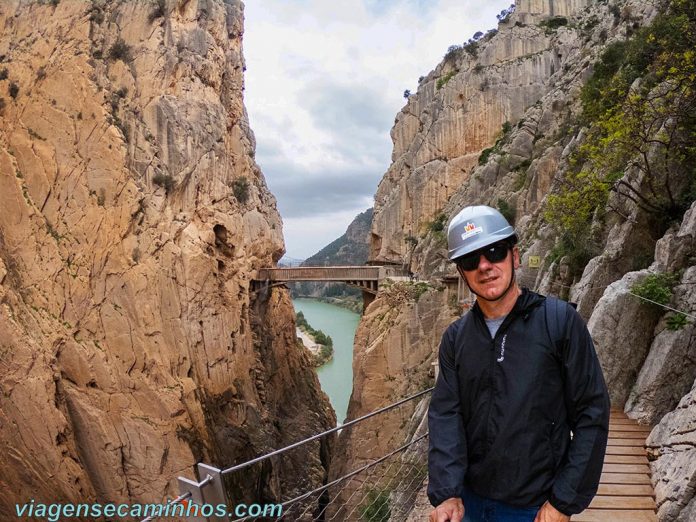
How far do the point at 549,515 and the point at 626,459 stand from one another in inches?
113

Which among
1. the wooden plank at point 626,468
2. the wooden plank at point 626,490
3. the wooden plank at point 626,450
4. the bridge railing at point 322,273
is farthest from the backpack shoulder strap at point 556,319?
the bridge railing at point 322,273

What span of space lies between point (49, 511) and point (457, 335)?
1871cm

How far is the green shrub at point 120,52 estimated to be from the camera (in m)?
20.9

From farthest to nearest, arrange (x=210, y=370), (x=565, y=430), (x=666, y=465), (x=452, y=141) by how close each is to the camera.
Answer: (x=452, y=141)
(x=210, y=370)
(x=666, y=465)
(x=565, y=430)

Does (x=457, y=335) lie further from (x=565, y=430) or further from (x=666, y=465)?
(x=666, y=465)

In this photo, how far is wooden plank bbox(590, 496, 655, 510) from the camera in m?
3.49

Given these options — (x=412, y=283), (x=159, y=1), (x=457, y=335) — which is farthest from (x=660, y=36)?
(x=159, y=1)

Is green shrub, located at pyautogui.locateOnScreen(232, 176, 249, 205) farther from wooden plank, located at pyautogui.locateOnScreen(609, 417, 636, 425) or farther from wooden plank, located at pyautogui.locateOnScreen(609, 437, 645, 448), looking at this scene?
wooden plank, located at pyautogui.locateOnScreen(609, 437, 645, 448)

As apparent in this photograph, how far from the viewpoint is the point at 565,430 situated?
1910 millimetres

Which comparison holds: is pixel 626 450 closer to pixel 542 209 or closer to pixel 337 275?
pixel 542 209

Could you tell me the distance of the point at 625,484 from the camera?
12.3ft

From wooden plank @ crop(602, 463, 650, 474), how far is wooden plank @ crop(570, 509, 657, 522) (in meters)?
0.52

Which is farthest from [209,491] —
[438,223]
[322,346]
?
[322,346]

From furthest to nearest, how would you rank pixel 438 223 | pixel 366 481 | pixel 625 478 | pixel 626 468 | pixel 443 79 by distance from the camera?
pixel 443 79, pixel 438 223, pixel 366 481, pixel 626 468, pixel 625 478
